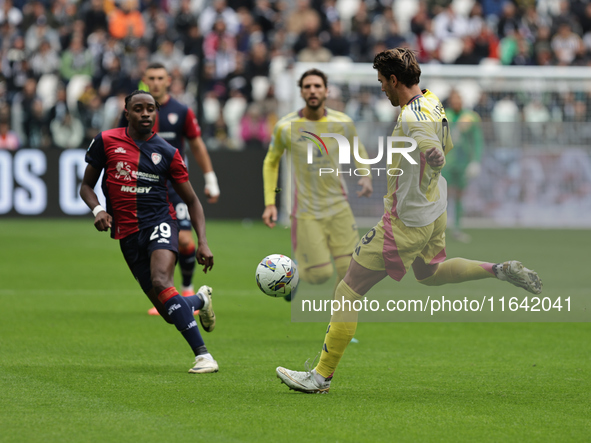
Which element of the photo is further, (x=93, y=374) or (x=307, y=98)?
(x=307, y=98)

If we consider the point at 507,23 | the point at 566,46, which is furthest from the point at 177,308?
the point at 507,23

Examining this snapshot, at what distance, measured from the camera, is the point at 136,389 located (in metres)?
5.91

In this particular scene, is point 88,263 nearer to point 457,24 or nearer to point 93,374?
point 93,374

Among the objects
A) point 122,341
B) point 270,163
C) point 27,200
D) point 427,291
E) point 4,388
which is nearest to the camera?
point 4,388

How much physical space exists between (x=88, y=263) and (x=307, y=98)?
6797 millimetres

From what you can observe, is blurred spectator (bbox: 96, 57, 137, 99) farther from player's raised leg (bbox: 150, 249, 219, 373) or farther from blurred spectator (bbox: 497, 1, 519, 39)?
player's raised leg (bbox: 150, 249, 219, 373)

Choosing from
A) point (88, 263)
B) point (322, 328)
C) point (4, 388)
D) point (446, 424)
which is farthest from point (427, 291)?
point (88, 263)

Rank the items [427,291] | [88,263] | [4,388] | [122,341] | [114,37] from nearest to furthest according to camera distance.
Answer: [4,388]
[427,291]
[122,341]
[88,263]
[114,37]

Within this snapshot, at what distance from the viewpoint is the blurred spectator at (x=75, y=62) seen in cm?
2072

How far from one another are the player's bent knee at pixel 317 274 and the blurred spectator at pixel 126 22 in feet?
47.5

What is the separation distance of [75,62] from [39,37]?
1264 millimetres

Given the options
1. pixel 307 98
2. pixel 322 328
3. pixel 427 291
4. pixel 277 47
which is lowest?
pixel 322 328

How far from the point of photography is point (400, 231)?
5.82 m

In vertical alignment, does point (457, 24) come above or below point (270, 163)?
above
